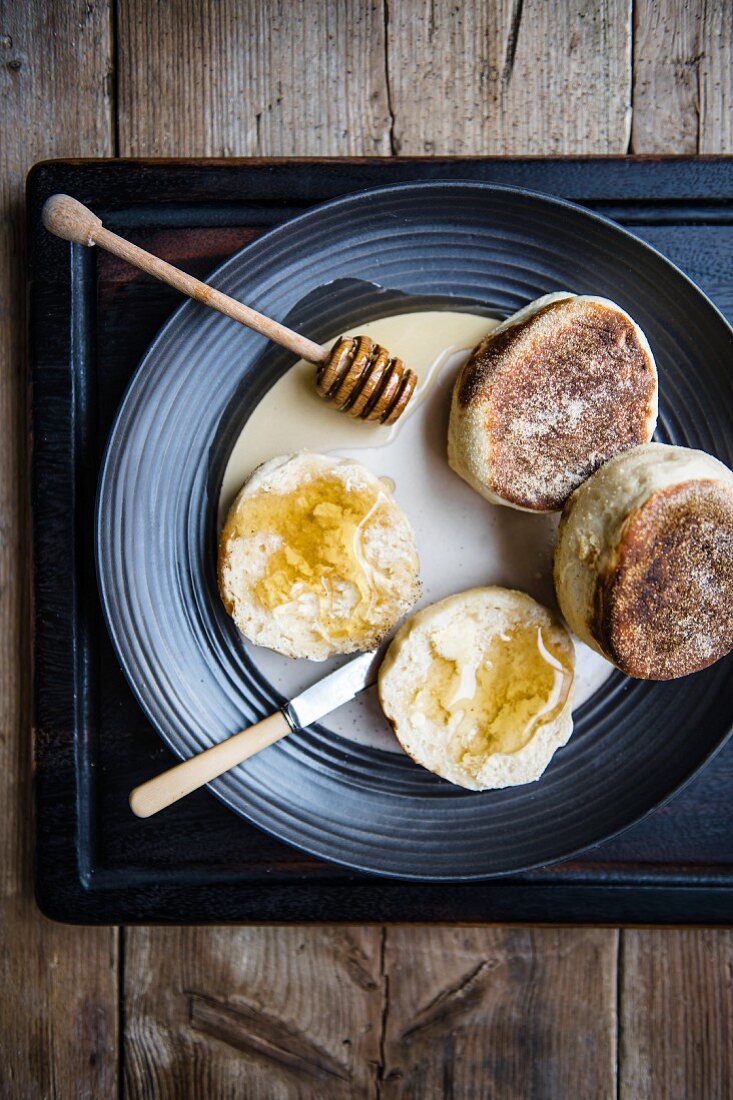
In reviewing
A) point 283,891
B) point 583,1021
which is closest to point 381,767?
point 283,891

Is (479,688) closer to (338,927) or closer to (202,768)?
(202,768)

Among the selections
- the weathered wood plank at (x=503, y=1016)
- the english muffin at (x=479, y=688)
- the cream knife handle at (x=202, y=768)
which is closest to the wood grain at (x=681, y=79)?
the english muffin at (x=479, y=688)

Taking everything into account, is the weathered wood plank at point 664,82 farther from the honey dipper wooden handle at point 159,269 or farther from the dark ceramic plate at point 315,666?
the honey dipper wooden handle at point 159,269

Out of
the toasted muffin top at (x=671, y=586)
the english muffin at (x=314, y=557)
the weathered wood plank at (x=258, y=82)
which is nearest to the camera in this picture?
the toasted muffin top at (x=671, y=586)

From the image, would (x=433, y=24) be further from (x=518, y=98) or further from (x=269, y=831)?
(x=269, y=831)

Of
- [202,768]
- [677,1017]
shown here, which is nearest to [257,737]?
[202,768]

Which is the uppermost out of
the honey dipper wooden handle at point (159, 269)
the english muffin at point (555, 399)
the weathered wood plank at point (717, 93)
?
the weathered wood plank at point (717, 93)
